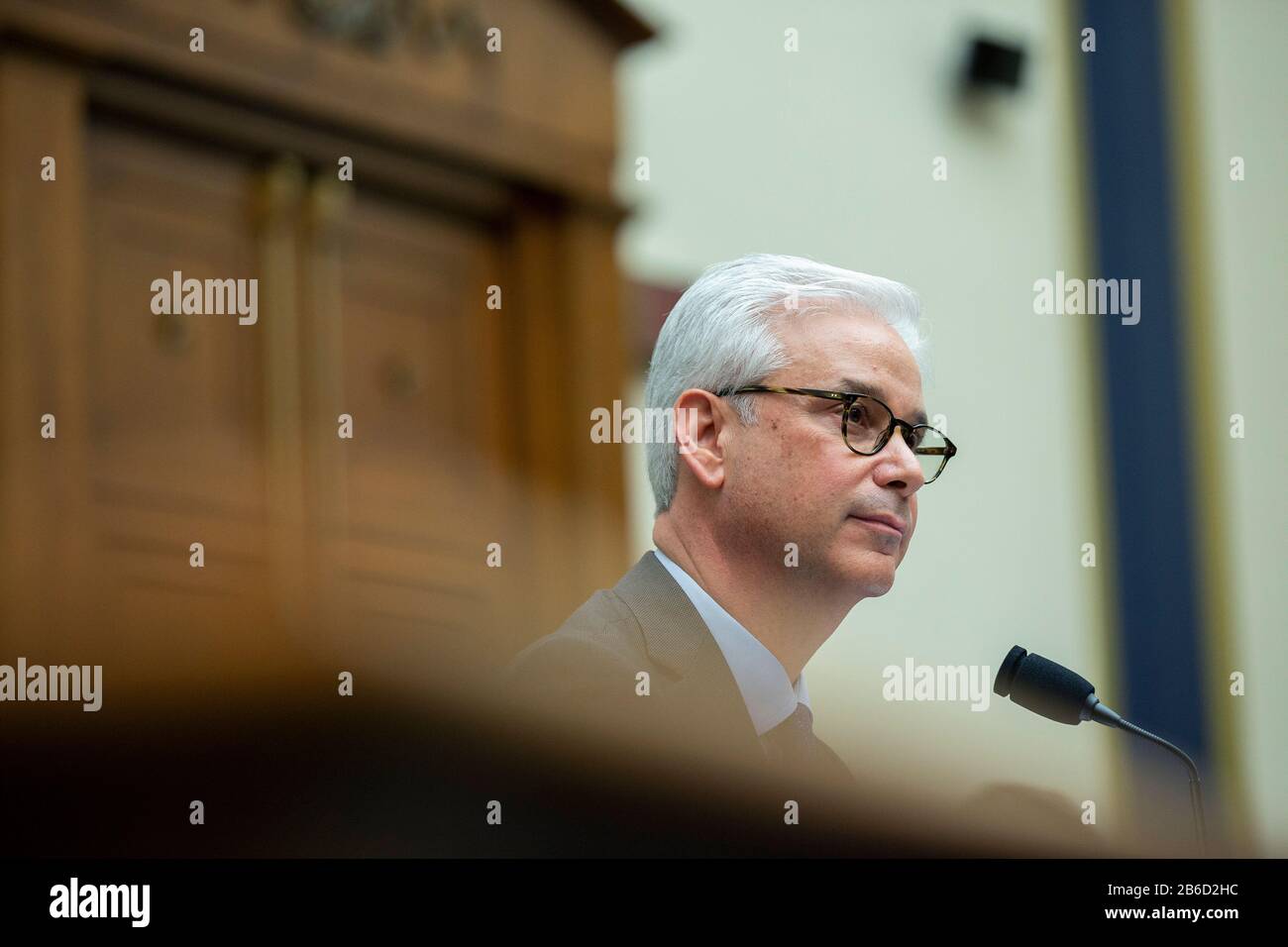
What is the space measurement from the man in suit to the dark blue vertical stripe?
54.8 inches

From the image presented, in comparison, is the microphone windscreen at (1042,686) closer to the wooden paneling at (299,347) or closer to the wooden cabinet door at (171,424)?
the wooden paneling at (299,347)

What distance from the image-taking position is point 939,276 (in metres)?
4.31

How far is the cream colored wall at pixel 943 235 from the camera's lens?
400 cm

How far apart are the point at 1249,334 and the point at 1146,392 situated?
9.0 inches

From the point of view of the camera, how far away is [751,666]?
9.37ft

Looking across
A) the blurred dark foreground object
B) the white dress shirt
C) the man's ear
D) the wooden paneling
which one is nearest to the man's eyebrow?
the man's ear

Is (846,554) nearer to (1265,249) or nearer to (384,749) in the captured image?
(384,749)

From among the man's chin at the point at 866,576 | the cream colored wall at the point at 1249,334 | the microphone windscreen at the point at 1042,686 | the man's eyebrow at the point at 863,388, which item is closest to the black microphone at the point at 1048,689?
the microphone windscreen at the point at 1042,686

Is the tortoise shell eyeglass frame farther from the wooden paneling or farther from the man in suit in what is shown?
the wooden paneling

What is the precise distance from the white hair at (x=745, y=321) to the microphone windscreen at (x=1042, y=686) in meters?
0.50

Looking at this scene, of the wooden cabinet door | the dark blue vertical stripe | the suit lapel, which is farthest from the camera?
the dark blue vertical stripe

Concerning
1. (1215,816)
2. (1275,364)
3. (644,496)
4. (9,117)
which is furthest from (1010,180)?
(9,117)

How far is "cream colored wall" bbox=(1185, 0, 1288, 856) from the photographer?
3.95 metres
